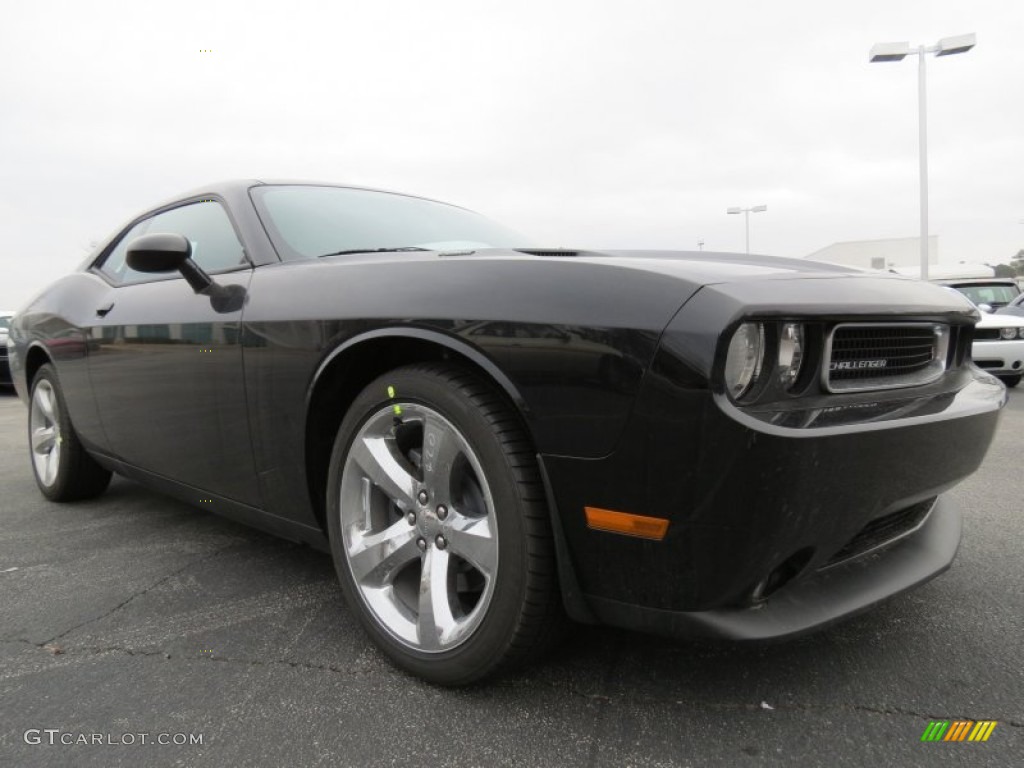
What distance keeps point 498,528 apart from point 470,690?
46cm

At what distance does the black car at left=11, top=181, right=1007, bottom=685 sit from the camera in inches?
53.6

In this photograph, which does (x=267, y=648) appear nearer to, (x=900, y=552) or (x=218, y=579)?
(x=218, y=579)

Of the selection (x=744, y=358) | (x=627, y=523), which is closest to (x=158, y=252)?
(x=627, y=523)

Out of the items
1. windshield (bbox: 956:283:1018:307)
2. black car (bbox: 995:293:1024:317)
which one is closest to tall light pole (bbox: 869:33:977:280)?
windshield (bbox: 956:283:1018:307)

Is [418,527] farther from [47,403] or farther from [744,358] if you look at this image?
[47,403]

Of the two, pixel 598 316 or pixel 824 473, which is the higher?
pixel 598 316

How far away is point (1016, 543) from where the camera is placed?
2.67m

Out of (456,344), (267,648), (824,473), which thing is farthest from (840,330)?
(267,648)

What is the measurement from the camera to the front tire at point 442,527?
1561mm

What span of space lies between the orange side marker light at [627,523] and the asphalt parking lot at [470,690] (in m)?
0.26

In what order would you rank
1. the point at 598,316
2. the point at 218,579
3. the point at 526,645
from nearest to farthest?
the point at 598,316
the point at 526,645
the point at 218,579

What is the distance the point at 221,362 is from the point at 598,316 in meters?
1.37

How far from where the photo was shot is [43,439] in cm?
377

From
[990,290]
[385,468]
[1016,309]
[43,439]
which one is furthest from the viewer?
[990,290]
